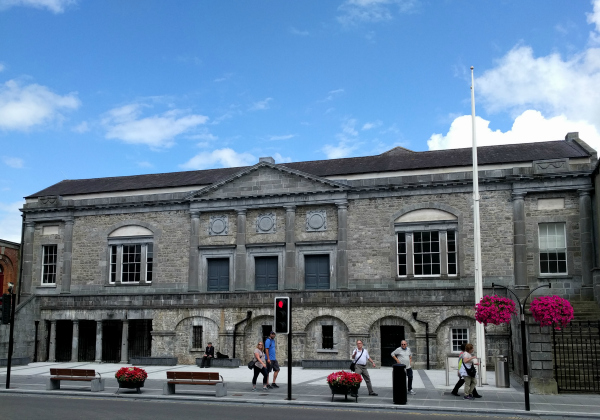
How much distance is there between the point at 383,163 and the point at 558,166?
32.7 feet

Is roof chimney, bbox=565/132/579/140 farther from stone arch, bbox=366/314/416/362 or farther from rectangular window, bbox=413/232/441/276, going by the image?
stone arch, bbox=366/314/416/362

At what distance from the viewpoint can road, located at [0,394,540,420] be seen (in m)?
14.5

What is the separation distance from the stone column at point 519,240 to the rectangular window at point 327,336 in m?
9.08

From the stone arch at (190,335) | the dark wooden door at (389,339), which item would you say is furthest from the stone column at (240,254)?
the dark wooden door at (389,339)

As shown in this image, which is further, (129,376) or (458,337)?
(458,337)

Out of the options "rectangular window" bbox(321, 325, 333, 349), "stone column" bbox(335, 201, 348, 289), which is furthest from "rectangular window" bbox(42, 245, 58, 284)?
"rectangular window" bbox(321, 325, 333, 349)

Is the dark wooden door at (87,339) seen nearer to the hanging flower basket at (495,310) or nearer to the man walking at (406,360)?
the man walking at (406,360)

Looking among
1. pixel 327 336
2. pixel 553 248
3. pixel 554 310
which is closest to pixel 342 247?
pixel 327 336

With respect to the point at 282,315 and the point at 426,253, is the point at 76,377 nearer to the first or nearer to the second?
the point at 282,315

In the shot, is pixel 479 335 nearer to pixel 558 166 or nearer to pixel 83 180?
pixel 558 166

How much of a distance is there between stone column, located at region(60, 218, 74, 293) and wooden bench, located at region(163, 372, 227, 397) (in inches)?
807

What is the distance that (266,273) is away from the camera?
34.3 meters

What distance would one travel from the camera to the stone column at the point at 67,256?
3700 centimetres

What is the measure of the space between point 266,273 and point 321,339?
18.7 feet
